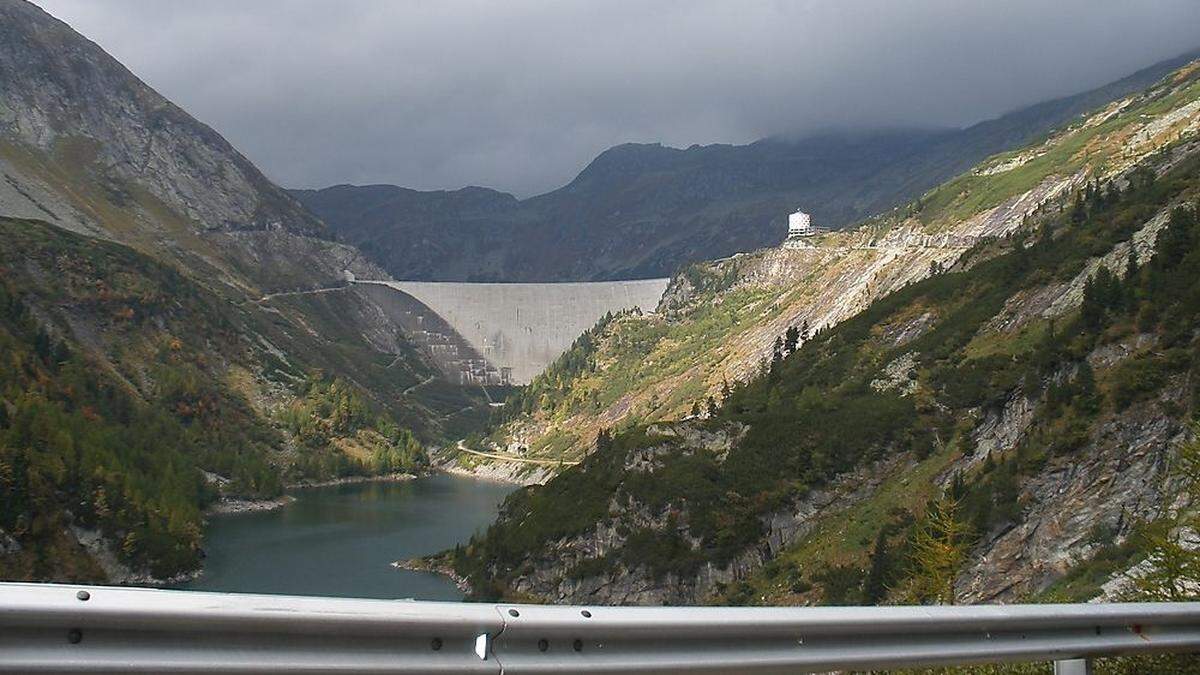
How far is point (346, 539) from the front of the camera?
10681 cm

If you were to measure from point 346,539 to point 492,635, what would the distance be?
108 metres

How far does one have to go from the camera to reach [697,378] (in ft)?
530

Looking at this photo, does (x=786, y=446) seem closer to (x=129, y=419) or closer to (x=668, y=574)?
(x=668, y=574)

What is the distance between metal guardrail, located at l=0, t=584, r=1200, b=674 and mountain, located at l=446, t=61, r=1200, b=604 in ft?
12.3

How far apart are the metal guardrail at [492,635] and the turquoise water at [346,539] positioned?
64222 mm

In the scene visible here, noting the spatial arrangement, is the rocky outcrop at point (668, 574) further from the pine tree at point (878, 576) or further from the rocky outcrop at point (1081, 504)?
the rocky outcrop at point (1081, 504)

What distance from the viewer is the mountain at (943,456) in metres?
35.7

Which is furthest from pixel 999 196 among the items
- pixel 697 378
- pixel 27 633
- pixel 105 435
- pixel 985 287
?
pixel 27 633

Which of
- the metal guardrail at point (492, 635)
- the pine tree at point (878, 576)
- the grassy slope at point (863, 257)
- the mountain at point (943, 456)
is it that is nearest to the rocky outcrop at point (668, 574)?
the mountain at point (943, 456)

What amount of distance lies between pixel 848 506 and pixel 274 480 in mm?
109891

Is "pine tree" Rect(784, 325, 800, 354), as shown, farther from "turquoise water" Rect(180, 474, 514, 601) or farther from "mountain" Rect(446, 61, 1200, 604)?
"turquoise water" Rect(180, 474, 514, 601)

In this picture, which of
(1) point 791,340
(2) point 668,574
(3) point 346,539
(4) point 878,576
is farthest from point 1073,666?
(1) point 791,340

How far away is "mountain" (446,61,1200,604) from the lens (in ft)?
117

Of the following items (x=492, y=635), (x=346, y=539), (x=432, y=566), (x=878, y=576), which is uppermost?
(x=492, y=635)
